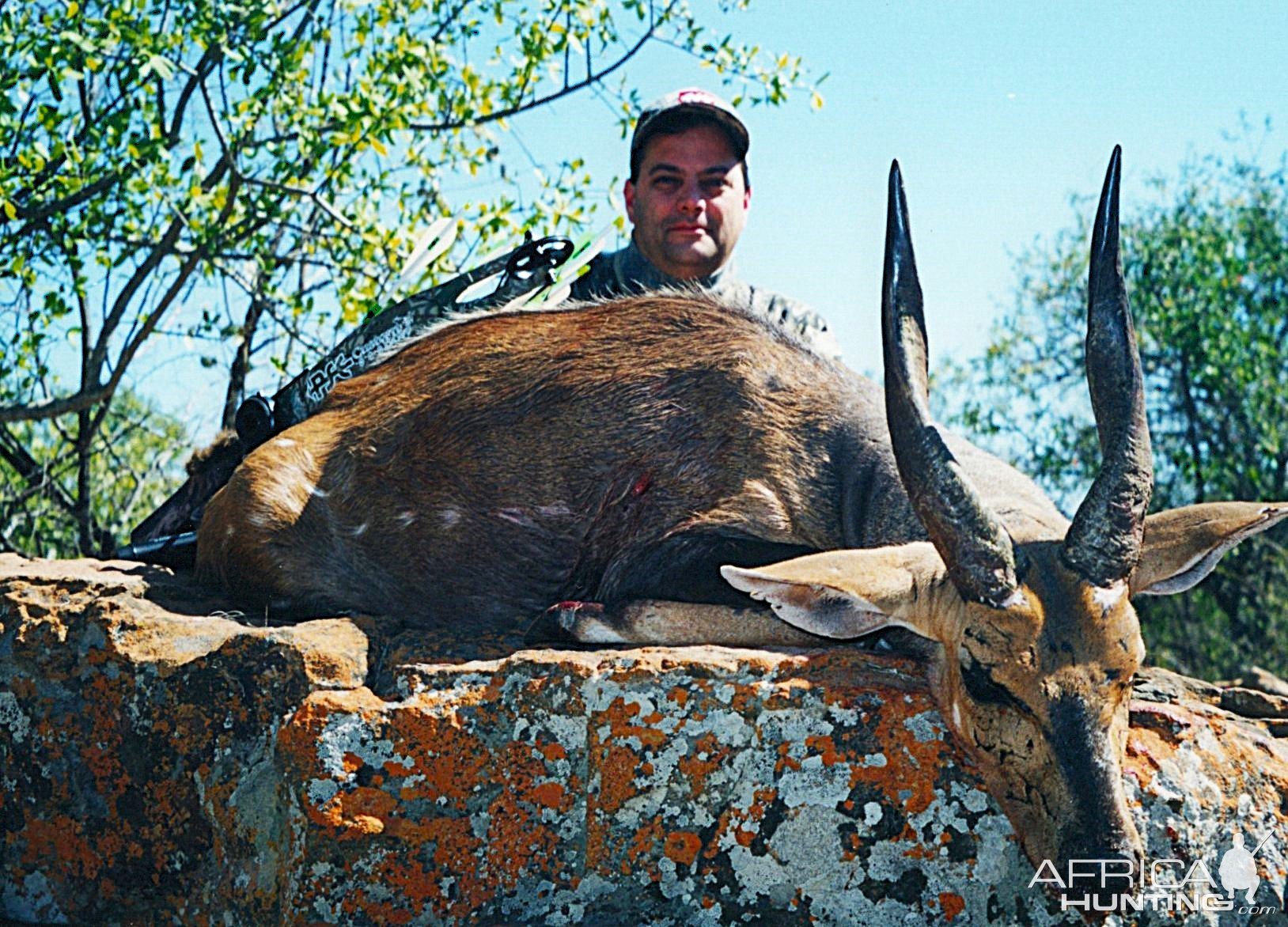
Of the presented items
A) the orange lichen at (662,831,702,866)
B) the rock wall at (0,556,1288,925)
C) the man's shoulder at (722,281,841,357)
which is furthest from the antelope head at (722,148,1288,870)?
the man's shoulder at (722,281,841,357)

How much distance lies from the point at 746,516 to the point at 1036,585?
3.66 ft

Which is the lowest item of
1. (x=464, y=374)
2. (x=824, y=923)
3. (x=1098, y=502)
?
(x=824, y=923)

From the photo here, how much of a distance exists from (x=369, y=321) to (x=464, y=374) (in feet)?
3.39

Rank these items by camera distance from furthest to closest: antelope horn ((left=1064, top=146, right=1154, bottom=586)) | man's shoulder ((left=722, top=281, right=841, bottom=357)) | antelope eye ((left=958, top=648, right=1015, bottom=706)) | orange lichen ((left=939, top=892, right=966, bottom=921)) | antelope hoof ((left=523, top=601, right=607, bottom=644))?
man's shoulder ((left=722, top=281, right=841, bottom=357)), antelope hoof ((left=523, top=601, right=607, bottom=644)), antelope horn ((left=1064, top=146, right=1154, bottom=586)), antelope eye ((left=958, top=648, right=1015, bottom=706)), orange lichen ((left=939, top=892, right=966, bottom=921))

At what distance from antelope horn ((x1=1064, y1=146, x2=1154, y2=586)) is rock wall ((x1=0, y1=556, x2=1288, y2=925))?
1.45ft

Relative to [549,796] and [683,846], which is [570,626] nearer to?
[549,796]

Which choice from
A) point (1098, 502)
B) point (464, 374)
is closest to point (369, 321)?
point (464, 374)

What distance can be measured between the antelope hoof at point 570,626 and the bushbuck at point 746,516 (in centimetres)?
1

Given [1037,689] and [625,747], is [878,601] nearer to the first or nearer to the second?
[1037,689]

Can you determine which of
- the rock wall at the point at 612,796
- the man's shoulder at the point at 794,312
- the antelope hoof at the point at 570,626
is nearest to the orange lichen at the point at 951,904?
the rock wall at the point at 612,796

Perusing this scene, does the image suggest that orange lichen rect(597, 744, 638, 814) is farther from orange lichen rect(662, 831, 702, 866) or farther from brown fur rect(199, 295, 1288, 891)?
brown fur rect(199, 295, 1288, 891)

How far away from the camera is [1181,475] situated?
43.4 ft

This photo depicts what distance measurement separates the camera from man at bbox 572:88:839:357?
22.0 feet

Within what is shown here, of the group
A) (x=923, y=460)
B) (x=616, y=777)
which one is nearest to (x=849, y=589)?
(x=923, y=460)
